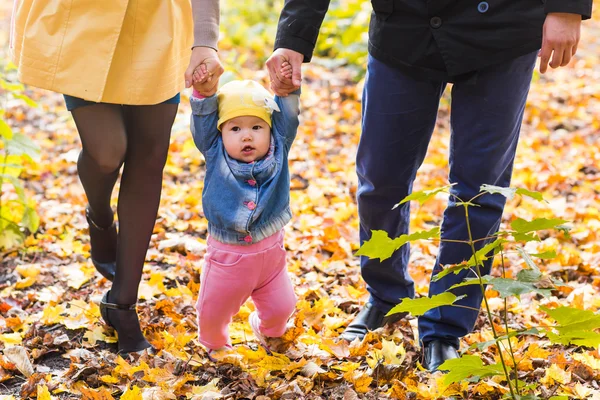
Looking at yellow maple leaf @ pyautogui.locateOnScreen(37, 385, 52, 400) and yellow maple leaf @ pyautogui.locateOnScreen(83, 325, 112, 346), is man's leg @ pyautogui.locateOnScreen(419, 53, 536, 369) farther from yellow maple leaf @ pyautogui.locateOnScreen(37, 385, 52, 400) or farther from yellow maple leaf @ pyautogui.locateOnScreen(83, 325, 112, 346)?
yellow maple leaf @ pyautogui.locateOnScreen(37, 385, 52, 400)

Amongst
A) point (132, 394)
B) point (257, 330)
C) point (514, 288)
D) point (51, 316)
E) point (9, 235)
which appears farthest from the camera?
point (9, 235)

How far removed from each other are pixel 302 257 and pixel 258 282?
1249 mm

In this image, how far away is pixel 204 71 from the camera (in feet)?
7.97

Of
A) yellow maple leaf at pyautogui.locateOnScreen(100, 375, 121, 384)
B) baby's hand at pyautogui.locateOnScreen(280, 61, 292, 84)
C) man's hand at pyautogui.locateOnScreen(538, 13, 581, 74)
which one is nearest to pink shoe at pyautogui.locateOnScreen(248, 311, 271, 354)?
yellow maple leaf at pyautogui.locateOnScreen(100, 375, 121, 384)

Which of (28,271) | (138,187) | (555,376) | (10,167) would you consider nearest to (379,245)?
(555,376)

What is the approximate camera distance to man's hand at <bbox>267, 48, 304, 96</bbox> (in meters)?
2.53

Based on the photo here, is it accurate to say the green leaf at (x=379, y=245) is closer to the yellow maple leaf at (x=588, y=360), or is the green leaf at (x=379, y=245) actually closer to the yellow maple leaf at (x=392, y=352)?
the yellow maple leaf at (x=392, y=352)

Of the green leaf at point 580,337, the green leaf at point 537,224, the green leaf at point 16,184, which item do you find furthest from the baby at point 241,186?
the green leaf at point 16,184

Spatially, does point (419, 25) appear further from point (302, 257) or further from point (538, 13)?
point (302, 257)

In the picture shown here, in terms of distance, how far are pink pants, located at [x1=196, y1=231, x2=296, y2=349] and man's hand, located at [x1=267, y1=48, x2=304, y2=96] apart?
0.53 metres

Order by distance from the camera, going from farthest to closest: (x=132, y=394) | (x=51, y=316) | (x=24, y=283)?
(x=24, y=283), (x=51, y=316), (x=132, y=394)

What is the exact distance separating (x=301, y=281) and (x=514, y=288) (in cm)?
184

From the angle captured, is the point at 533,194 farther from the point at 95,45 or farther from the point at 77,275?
the point at 77,275

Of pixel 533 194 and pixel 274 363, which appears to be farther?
pixel 274 363
